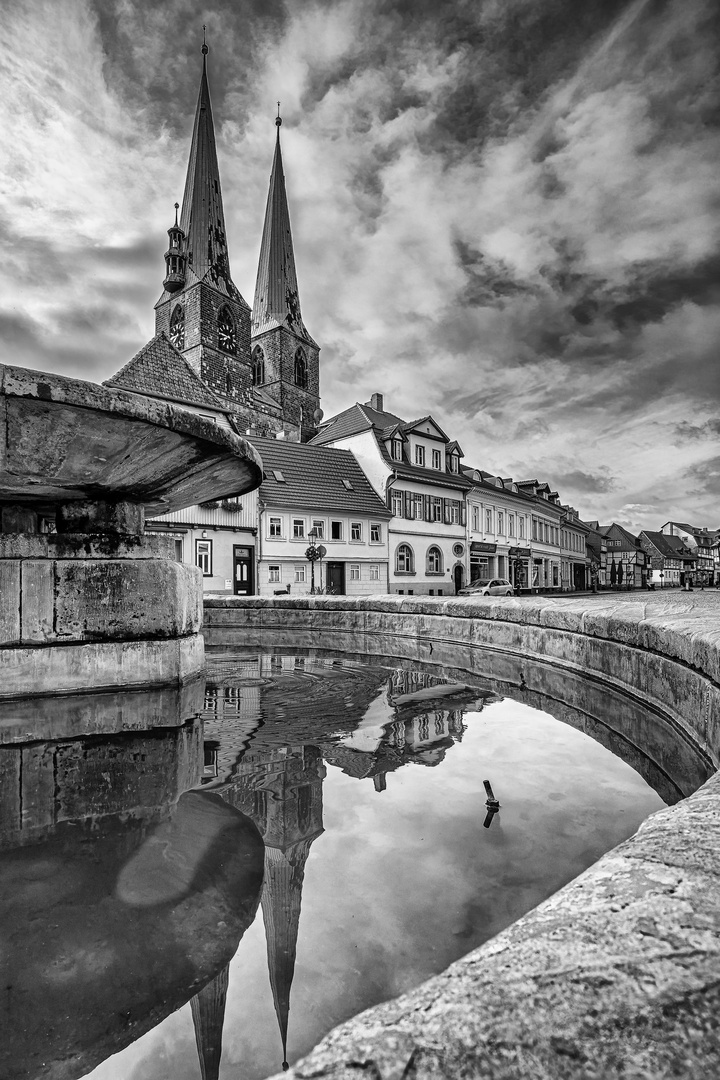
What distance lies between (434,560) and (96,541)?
2967 centimetres

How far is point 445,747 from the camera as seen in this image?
3.19 metres

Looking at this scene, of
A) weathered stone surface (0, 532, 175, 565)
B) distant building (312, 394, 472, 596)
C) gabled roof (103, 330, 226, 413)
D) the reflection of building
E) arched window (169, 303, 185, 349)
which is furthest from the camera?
arched window (169, 303, 185, 349)

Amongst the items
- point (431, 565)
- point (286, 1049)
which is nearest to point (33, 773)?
point (286, 1049)

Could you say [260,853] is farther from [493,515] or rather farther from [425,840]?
[493,515]

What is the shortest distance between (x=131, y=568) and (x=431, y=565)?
29427 mm

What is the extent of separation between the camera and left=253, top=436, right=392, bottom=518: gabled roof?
2622 centimetres

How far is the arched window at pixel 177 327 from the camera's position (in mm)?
61031

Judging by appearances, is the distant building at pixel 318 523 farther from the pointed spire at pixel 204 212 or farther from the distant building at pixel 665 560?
the distant building at pixel 665 560

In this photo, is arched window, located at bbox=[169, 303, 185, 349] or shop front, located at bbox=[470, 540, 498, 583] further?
arched window, located at bbox=[169, 303, 185, 349]

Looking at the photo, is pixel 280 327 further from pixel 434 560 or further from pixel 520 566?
pixel 434 560

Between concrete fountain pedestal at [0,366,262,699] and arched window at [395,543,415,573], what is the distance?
26.0 metres

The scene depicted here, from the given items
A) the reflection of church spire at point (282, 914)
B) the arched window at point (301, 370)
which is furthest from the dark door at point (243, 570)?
the arched window at point (301, 370)

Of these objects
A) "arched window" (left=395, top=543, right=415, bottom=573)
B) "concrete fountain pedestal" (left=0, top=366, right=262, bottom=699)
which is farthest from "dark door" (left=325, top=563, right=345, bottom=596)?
"concrete fountain pedestal" (left=0, top=366, right=262, bottom=699)

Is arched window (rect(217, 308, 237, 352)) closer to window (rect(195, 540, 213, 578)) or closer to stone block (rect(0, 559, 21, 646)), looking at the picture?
window (rect(195, 540, 213, 578))
